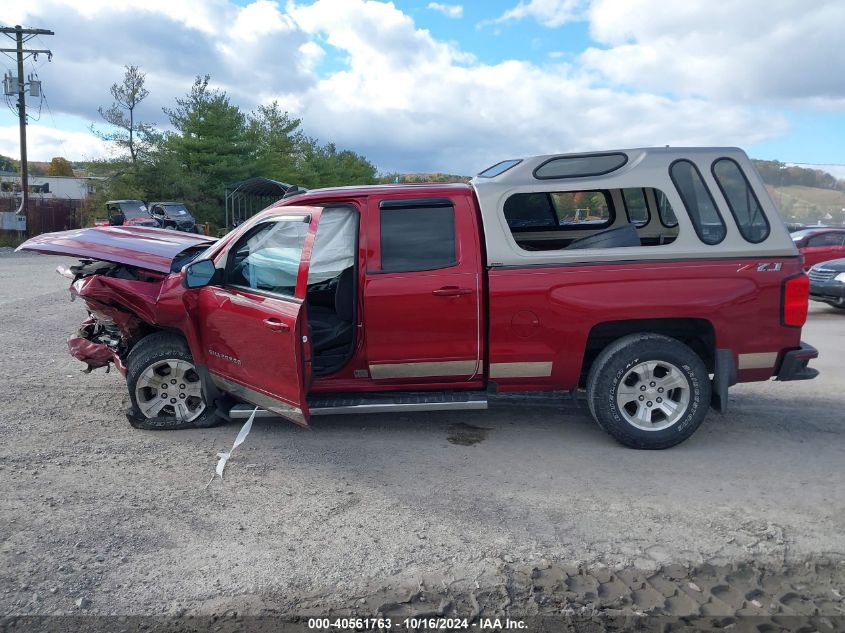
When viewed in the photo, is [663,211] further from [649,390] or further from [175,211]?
[175,211]

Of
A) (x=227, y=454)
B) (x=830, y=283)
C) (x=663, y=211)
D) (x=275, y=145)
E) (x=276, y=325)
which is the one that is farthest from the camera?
(x=275, y=145)

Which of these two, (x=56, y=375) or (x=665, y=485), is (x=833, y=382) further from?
(x=56, y=375)

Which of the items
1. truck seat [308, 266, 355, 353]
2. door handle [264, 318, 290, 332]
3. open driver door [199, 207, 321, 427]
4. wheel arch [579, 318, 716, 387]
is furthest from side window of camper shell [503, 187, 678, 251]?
door handle [264, 318, 290, 332]

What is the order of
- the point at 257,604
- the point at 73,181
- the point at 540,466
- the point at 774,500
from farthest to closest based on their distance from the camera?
the point at 73,181, the point at 540,466, the point at 774,500, the point at 257,604

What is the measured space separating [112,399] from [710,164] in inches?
215

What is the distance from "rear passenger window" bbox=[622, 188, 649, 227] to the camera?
6223 mm

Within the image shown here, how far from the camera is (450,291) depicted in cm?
488

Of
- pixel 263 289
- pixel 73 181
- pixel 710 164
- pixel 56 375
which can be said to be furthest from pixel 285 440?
pixel 73 181

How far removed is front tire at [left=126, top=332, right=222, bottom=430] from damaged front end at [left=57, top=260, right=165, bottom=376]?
0.25 meters

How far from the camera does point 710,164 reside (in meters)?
4.95

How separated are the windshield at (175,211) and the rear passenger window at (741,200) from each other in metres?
25.6

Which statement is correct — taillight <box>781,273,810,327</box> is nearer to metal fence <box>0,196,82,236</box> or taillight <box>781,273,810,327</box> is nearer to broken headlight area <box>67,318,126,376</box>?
broken headlight area <box>67,318,126,376</box>

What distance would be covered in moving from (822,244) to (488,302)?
40.0 ft

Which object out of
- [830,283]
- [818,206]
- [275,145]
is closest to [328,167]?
[275,145]
